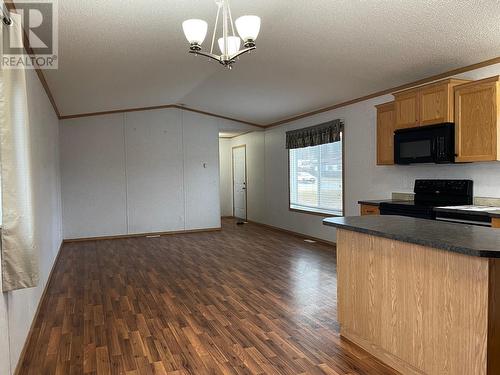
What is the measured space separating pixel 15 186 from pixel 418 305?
2.51 metres

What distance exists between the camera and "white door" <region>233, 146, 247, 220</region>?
10.2 meters

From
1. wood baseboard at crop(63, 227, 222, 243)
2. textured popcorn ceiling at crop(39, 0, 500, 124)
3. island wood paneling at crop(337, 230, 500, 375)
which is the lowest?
wood baseboard at crop(63, 227, 222, 243)

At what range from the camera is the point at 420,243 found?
7.16 feet

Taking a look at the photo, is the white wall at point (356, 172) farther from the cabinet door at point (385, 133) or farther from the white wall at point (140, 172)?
the white wall at point (140, 172)

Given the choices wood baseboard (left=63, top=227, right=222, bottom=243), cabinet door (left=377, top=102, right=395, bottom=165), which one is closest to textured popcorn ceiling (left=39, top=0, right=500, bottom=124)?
cabinet door (left=377, top=102, right=395, bottom=165)

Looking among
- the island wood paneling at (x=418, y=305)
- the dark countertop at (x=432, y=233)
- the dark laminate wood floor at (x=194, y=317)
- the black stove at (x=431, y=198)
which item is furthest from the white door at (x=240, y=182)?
the island wood paneling at (x=418, y=305)

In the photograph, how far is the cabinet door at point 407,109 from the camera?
4.39m

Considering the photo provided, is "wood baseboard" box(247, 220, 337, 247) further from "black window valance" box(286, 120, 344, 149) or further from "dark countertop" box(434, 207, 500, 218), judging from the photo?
"dark countertop" box(434, 207, 500, 218)

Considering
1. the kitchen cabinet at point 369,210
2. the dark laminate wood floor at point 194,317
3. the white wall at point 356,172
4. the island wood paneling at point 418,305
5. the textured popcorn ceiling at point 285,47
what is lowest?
the dark laminate wood floor at point 194,317

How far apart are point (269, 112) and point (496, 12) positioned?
479cm

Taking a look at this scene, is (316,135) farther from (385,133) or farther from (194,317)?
(194,317)

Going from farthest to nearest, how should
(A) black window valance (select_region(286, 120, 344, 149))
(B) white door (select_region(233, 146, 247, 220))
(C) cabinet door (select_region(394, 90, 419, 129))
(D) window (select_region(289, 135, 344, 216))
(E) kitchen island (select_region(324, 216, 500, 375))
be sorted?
(B) white door (select_region(233, 146, 247, 220)), (D) window (select_region(289, 135, 344, 216)), (A) black window valance (select_region(286, 120, 344, 149)), (C) cabinet door (select_region(394, 90, 419, 129)), (E) kitchen island (select_region(324, 216, 500, 375))

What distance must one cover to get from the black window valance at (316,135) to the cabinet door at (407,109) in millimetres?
1629

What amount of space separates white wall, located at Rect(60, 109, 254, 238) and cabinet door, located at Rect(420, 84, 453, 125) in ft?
16.6
